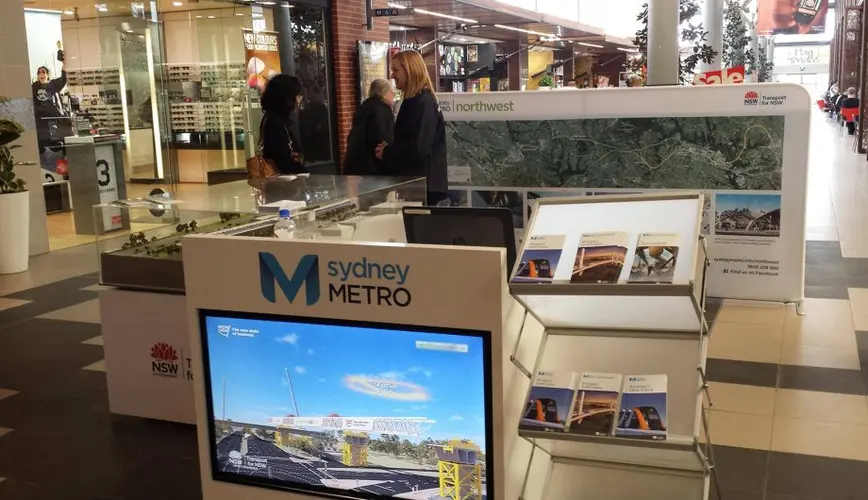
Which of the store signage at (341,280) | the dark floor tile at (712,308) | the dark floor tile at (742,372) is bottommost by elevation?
the dark floor tile at (742,372)

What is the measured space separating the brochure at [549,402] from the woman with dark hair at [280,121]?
3.26 m

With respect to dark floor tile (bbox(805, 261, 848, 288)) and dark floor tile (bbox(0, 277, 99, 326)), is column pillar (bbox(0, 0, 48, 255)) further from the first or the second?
dark floor tile (bbox(805, 261, 848, 288))

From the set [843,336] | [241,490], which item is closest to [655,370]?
[241,490]

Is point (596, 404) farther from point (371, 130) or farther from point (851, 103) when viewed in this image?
point (851, 103)

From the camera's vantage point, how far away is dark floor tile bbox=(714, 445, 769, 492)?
9.92 ft

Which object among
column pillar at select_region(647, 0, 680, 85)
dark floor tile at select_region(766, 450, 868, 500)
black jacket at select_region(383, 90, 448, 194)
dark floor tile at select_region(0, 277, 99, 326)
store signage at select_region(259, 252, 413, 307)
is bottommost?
dark floor tile at select_region(766, 450, 868, 500)

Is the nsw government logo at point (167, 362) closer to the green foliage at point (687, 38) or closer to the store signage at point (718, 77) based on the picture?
the store signage at point (718, 77)

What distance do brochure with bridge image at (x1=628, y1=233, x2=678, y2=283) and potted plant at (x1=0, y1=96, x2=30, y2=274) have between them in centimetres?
638

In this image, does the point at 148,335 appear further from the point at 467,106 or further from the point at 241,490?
the point at 467,106

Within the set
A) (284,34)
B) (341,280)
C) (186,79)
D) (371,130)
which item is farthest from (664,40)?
(186,79)

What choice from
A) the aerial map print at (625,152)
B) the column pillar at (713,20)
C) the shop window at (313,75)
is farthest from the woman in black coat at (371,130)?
the column pillar at (713,20)

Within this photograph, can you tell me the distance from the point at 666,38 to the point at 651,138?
2.23 m

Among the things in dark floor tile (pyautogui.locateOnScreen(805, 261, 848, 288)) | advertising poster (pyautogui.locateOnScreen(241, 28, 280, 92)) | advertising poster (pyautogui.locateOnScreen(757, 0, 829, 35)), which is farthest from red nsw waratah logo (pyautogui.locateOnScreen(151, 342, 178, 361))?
advertising poster (pyautogui.locateOnScreen(757, 0, 829, 35))

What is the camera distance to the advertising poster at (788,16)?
17.8 m
